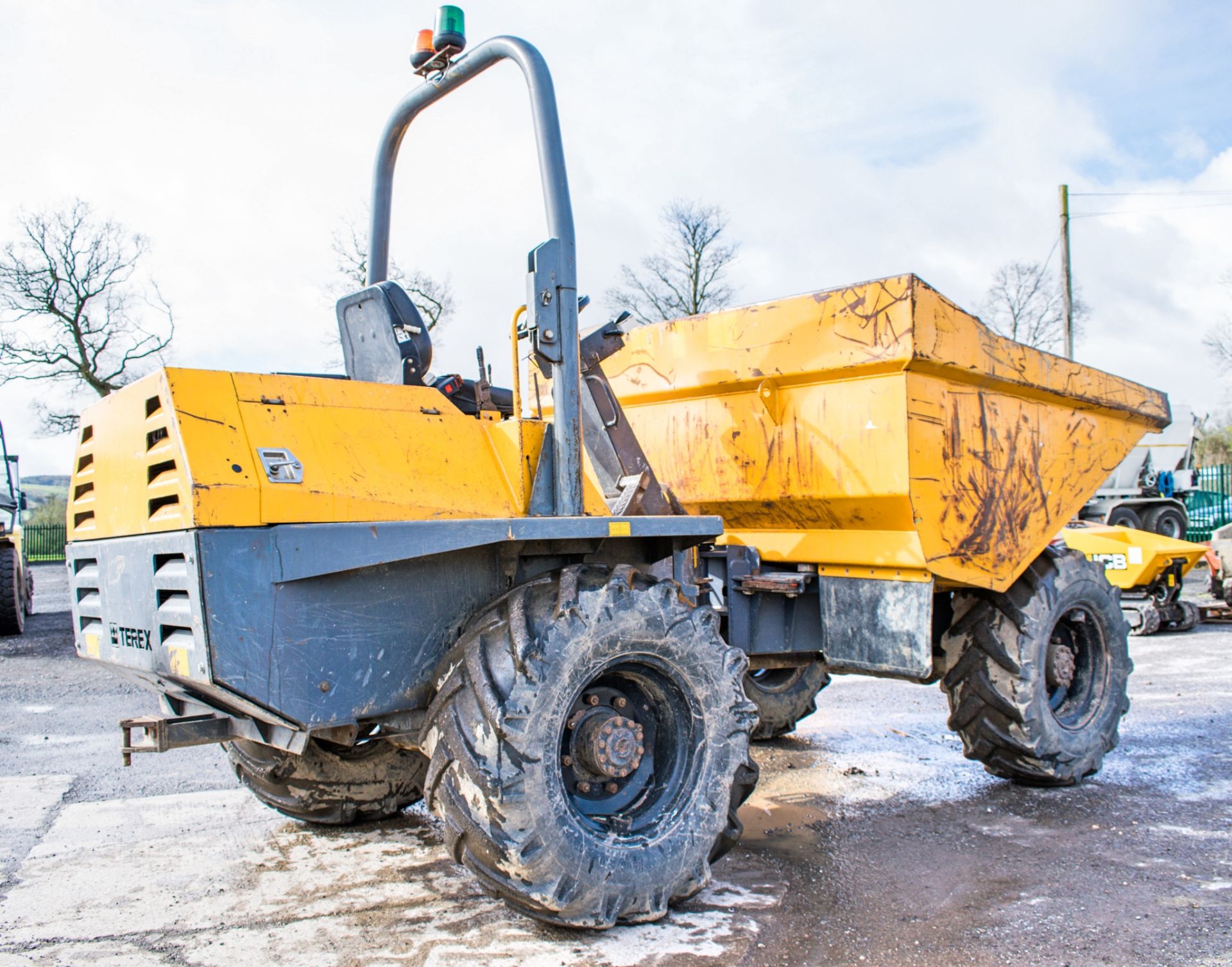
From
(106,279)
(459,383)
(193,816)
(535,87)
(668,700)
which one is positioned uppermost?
(106,279)

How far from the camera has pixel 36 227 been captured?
86.8 ft

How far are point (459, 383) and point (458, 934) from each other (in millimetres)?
2032

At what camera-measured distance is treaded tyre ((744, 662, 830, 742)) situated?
19.9ft

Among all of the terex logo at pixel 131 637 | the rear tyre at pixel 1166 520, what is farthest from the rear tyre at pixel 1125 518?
the terex logo at pixel 131 637

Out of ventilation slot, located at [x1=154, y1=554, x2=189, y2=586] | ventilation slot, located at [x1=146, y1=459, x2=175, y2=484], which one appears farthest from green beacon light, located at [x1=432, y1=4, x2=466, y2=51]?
ventilation slot, located at [x1=154, y1=554, x2=189, y2=586]

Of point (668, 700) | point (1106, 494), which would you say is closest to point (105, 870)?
Answer: point (668, 700)

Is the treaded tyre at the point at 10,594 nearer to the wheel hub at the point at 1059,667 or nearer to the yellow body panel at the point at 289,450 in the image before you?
the yellow body panel at the point at 289,450

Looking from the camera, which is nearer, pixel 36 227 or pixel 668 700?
pixel 668 700

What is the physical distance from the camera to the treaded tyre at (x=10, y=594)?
39.9 ft

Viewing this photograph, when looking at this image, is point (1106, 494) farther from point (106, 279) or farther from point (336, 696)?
point (106, 279)

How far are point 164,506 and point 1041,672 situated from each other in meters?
4.01

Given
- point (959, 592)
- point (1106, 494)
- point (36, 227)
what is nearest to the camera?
point (959, 592)

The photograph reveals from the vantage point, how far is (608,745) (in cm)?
344

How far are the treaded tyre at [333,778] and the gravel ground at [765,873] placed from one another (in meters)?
0.13
